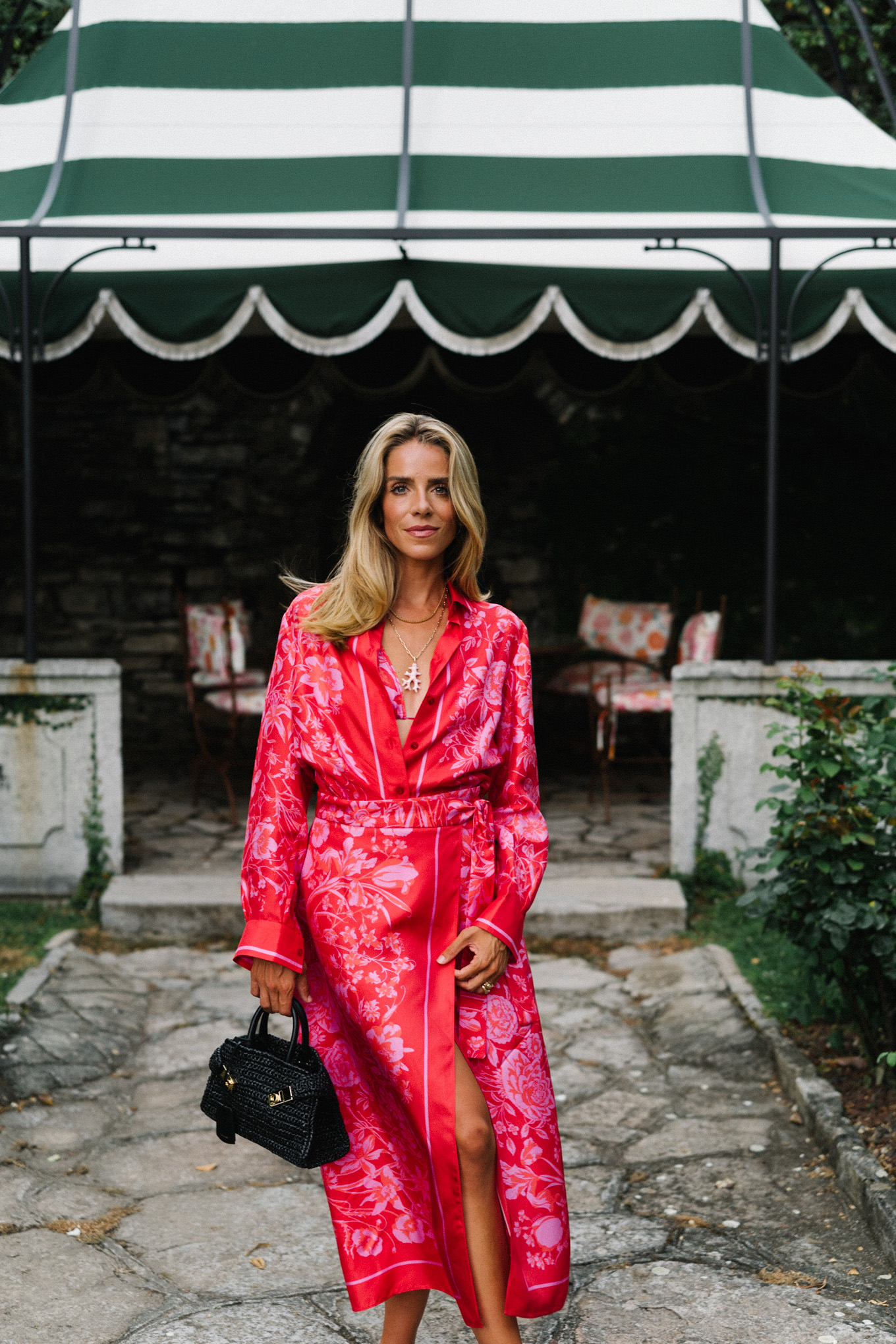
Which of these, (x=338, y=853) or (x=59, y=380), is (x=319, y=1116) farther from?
(x=59, y=380)

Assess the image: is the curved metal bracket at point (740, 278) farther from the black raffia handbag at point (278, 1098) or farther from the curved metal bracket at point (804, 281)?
the black raffia handbag at point (278, 1098)

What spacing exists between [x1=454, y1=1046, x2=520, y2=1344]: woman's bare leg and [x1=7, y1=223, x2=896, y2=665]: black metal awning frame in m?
3.49

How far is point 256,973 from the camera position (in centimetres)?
231

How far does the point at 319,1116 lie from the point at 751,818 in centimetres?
366

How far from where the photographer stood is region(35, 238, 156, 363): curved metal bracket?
527cm

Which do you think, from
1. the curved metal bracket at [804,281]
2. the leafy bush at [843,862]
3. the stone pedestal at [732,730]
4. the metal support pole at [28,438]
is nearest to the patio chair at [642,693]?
the stone pedestal at [732,730]

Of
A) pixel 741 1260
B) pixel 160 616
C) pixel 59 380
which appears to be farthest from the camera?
pixel 160 616

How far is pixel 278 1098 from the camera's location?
2.19 meters

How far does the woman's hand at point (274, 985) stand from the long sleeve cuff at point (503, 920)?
34cm

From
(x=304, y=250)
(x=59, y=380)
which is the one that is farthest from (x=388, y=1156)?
(x=59, y=380)

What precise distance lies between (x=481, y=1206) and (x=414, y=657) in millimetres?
937

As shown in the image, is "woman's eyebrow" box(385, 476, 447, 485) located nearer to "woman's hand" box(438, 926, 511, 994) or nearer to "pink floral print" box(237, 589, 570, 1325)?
"pink floral print" box(237, 589, 570, 1325)

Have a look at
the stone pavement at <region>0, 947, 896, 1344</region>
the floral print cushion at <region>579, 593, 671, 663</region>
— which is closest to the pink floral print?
the stone pavement at <region>0, 947, 896, 1344</region>

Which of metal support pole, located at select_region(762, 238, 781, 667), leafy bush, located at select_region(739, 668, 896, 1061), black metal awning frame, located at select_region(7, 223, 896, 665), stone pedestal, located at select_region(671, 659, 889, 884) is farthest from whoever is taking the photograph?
stone pedestal, located at select_region(671, 659, 889, 884)
